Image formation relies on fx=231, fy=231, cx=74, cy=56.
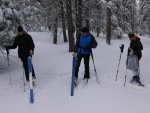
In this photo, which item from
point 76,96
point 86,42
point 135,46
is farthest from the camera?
point 135,46

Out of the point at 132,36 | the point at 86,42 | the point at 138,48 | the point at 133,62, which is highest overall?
the point at 132,36

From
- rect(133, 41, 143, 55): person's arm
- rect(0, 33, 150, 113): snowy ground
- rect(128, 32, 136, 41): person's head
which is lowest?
rect(0, 33, 150, 113): snowy ground

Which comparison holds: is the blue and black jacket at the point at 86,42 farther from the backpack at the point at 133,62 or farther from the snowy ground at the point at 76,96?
the backpack at the point at 133,62

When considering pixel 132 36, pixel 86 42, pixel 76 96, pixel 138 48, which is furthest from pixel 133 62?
pixel 76 96

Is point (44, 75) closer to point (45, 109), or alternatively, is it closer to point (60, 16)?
point (45, 109)

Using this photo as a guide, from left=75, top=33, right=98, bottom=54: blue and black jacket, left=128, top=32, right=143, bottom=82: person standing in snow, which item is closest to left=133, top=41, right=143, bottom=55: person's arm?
left=128, top=32, right=143, bottom=82: person standing in snow

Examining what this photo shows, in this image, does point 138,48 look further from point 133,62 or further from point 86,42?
point 86,42

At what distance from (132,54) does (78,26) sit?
482 inches

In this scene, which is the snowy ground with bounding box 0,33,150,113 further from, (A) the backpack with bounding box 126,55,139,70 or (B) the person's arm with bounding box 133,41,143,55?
(B) the person's arm with bounding box 133,41,143,55

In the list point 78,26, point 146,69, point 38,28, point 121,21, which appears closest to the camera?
point 146,69

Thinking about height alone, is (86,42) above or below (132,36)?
below

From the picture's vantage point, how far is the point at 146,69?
12.4 meters

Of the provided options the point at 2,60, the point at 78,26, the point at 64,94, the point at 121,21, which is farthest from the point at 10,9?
the point at 121,21

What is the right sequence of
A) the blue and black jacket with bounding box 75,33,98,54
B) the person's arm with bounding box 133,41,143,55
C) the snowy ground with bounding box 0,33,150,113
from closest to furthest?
the snowy ground with bounding box 0,33,150,113 < the blue and black jacket with bounding box 75,33,98,54 < the person's arm with bounding box 133,41,143,55
